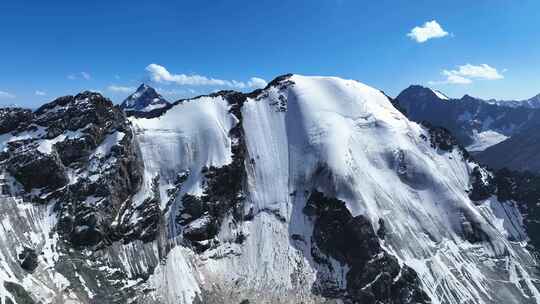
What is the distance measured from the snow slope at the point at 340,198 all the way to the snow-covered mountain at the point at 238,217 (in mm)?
532

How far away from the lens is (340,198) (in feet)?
539

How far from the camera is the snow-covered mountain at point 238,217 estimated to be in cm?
13600

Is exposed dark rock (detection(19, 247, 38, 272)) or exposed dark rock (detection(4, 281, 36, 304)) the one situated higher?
exposed dark rock (detection(19, 247, 38, 272))

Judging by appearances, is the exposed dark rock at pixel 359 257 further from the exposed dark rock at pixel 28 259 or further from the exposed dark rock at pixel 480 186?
the exposed dark rock at pixel 28 259

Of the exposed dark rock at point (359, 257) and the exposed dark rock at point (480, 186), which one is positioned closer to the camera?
the exposed dark rock at point (359, 257)

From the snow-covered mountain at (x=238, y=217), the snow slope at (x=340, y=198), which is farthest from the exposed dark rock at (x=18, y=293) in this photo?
the snow slope at (x=340, y=198)

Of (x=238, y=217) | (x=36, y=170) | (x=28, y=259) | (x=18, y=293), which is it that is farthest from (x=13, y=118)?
(x=238, y=217)

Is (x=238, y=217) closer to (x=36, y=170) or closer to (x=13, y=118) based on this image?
(x=36, y=170)

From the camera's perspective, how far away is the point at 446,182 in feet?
598

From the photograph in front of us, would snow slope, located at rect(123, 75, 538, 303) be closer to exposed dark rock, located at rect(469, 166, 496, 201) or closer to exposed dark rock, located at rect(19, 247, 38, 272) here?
exposed dark rock, located at rect(469, 166, 496, 201)

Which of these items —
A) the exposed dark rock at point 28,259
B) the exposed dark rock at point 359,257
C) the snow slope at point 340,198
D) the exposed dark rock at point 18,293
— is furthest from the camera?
the snow slope at point 340,198

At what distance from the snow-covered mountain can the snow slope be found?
1.75 ft

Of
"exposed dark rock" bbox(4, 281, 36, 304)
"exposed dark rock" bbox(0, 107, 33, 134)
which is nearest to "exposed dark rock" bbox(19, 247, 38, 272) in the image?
"exposed dark rock" bbox(4, 281, 36, 304)

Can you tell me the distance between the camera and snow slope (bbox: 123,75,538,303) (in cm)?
14238
